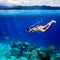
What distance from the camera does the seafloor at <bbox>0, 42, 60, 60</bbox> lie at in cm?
10062

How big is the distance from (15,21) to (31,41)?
32 centimetres

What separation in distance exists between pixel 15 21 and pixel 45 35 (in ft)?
1.34

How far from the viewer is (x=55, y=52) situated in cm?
10062

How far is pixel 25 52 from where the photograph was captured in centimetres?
10062

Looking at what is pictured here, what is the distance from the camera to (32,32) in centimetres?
10056

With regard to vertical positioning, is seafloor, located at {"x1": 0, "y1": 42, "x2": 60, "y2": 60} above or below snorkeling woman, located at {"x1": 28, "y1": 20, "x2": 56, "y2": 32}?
below

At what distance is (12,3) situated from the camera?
10062 centimetres

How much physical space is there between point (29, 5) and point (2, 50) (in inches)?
25.6

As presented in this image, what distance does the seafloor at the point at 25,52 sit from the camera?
100625mm

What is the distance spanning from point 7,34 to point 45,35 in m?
0.47

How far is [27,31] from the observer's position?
10056 centimetres

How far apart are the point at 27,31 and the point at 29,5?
322 mm

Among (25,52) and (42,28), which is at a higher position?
(42,28)

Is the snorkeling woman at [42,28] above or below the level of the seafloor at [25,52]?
above
